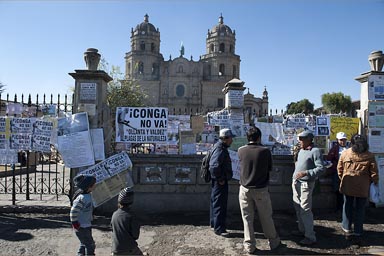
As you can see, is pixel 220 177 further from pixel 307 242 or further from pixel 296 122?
pixel 296 122

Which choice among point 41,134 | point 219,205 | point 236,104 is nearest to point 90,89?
point 41,134

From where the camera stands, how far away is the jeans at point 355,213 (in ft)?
17.9

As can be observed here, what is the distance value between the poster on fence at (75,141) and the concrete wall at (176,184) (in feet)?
3.05

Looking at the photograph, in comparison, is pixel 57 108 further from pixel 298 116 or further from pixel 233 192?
pixel 298 116

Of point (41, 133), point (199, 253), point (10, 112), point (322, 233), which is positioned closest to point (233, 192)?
point (322, 233)

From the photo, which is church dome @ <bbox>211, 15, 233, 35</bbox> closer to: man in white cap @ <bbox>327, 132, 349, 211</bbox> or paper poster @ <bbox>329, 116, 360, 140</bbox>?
paper poster @ <bbox>329, 116, 360, 140</bbox>

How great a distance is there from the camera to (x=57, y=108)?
795 centimetres

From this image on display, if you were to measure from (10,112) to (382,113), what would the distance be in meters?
8.80

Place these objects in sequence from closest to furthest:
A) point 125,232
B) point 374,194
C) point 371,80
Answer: point 125,232 < point 374,194 < point 371,80

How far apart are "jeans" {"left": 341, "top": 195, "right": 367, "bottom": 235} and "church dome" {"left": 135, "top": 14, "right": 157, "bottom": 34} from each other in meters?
75.6

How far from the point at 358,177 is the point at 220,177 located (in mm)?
2243

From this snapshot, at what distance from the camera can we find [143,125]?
7199mm

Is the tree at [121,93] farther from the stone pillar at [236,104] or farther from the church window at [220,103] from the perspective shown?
the church window at [220,103]

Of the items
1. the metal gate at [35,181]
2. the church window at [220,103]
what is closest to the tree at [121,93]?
the metal gate at [35,181]
